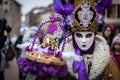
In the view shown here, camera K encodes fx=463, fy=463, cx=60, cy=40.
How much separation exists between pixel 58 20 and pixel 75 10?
0.36 meters

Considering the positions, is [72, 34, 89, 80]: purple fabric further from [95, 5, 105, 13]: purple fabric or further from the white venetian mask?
[95, 5, 105, 13]: purple fabric

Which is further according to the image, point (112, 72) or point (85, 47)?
point (112, 72)

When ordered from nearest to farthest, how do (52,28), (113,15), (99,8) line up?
(99,8), (52,28), (113,15)

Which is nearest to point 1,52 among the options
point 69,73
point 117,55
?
point 117,55

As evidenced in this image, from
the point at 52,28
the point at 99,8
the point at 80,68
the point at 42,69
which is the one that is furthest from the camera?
the point at 52,28

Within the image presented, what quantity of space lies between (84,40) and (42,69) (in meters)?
0.83

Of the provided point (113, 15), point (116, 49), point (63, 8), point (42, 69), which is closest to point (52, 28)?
point (63, 8)

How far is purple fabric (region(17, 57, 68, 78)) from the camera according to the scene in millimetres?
6273

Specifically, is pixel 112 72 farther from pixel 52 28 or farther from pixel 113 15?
pixel 113 15

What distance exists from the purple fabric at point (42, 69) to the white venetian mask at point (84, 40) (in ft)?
1.50

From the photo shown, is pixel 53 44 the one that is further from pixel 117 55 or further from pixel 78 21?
pixel 117 55

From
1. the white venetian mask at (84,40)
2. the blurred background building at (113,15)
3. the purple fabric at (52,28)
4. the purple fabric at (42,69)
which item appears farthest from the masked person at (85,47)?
the blurred background building at (113,15)

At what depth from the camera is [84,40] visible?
6.71 m

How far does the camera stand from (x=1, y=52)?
32.3 ft
